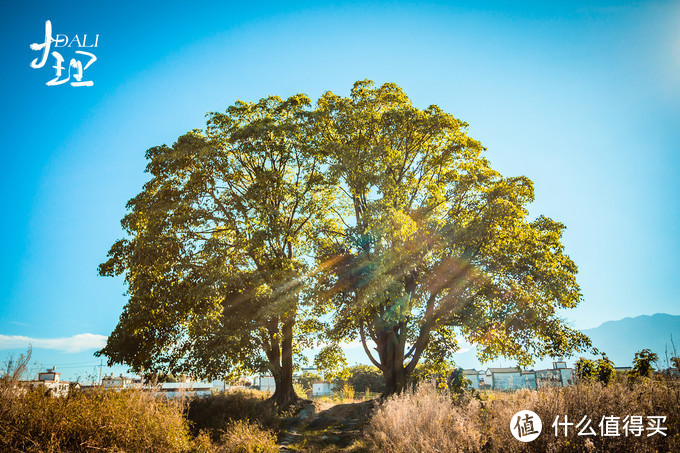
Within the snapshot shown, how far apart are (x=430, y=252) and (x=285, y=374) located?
9315 millimetres

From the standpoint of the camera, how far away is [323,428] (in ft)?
47.9

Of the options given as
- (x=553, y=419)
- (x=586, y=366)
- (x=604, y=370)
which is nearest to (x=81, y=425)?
(x=553, y=419)

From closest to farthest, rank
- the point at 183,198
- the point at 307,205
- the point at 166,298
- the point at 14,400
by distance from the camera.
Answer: the point at 14,400
the point at 166,298
the point at 183,198
the point at 307,205

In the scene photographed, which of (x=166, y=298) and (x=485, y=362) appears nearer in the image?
(x=166, y=298)

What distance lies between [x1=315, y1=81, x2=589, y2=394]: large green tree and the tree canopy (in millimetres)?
71

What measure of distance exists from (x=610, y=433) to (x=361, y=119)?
1542 centimetres

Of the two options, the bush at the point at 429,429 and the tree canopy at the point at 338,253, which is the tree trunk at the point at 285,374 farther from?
the bush at the point at 429,429

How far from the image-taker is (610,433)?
5.25 metres

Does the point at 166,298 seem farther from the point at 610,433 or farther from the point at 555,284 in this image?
the point at 555,284

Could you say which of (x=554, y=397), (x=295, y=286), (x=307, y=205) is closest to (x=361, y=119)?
(x=307, y=205)

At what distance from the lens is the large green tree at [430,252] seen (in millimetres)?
15367

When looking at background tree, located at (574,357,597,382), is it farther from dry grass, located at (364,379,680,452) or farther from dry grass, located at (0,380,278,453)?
dry grass, located at (0,380,278,453)

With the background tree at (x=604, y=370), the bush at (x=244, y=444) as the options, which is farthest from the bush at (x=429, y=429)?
the background tree at (x=604, y=370)

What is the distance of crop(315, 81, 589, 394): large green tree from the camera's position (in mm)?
15367
